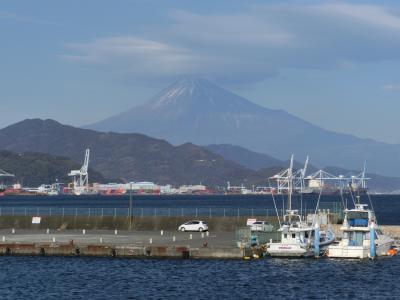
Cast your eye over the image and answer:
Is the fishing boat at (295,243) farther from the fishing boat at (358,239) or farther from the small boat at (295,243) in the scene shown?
the fishing boat at (358,239)

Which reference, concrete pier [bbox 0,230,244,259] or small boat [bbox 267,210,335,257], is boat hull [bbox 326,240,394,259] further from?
concrete pier [bbox 0,230,244,259]

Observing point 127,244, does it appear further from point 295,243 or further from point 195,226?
point 195,226

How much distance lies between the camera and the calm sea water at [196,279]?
198ft

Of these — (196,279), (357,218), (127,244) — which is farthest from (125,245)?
(357,218)

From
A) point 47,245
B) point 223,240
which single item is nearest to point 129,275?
point 47,245

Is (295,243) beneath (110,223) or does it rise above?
beneath

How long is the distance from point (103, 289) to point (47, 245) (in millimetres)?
20664

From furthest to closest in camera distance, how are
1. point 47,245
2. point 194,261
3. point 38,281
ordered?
point 47,245, point 194,261, point 38,281

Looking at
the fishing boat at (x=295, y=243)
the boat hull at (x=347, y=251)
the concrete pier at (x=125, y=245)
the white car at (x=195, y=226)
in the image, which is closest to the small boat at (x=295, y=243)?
the fishing boat at (x=295, y=243)

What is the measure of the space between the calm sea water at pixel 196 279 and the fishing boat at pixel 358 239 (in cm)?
110

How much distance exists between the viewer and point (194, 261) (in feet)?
250

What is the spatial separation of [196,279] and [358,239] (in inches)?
715

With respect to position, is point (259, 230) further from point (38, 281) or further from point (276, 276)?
point (38, 281)

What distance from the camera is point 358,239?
3098 inches
